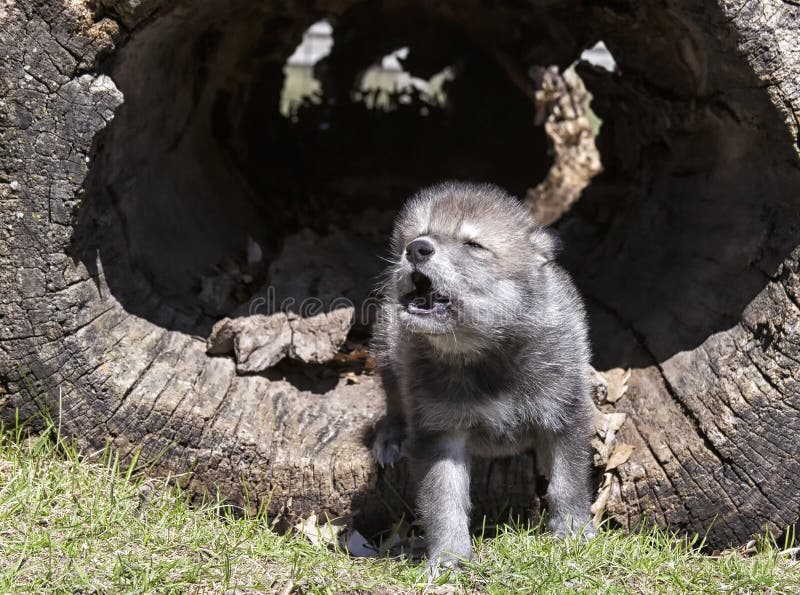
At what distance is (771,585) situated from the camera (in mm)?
3158

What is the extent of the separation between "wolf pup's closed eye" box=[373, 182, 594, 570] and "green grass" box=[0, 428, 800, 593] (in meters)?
0.19

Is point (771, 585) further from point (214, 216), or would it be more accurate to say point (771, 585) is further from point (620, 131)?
point (214, 216)

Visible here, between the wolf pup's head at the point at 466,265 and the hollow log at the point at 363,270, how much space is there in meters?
0.81

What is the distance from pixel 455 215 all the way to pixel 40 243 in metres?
1.60

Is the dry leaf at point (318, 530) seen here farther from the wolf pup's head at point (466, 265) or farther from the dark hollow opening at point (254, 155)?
the dark hollow opening at point (254, 155)

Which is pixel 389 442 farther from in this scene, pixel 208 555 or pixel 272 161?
pixel 272 161

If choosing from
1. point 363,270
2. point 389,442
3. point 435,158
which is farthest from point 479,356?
point 435,158

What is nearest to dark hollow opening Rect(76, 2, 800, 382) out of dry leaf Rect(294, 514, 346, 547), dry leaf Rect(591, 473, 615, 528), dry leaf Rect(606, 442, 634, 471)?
dry leaf Rect(606, 442, 634, 471)

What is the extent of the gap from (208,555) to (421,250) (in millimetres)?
1348

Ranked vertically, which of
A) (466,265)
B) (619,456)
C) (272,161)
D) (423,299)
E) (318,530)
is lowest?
(272,161)

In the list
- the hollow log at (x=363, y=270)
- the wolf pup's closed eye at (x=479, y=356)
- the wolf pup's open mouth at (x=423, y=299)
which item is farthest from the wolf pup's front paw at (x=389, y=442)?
the wolf pup's open mouth at (x=423, y=299)

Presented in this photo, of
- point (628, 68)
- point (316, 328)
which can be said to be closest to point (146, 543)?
point (316, 328)

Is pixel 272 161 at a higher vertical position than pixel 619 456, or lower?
lower

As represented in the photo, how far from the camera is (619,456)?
3760 millimetres
